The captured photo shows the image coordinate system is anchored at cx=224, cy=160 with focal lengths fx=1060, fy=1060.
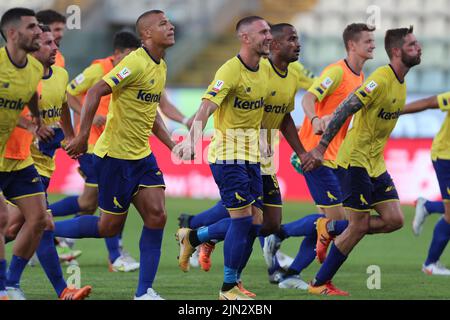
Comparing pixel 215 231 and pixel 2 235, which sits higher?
pixel 2 235

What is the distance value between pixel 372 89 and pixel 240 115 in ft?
4.03

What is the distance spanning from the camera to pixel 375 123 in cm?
972

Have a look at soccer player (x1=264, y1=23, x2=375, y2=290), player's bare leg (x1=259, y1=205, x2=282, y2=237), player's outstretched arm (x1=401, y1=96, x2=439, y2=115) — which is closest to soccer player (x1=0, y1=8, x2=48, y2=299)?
player's bare leg (x1=259, y1=205, x2=282, y2=237)

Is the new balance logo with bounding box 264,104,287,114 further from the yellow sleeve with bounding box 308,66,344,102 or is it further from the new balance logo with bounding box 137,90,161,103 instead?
the new balance logo with bounding box 137,90,161,103

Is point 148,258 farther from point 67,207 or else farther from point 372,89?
point 67,207

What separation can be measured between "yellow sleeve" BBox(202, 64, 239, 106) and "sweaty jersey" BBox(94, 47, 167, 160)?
491 millimetres

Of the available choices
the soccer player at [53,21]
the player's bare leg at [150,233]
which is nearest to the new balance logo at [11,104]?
the player's bare leg at [150,233]

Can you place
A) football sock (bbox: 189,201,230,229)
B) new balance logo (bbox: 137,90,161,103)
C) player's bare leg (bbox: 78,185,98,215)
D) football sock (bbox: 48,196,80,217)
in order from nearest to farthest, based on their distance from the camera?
1. new balance logo (bbox: 137,90,161,103)
2. football sock (bbox: 189,201,230,229)
3. player's bare leg (bbox: 78,185,98,215)
4. football sock (bbox: 48,196,80,217)

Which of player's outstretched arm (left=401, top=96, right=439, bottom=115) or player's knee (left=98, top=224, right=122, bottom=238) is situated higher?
player's outstretched arm (left=401, top=96, right=439, bottom=115)

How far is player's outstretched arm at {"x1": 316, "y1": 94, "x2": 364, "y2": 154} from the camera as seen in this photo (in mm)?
9312

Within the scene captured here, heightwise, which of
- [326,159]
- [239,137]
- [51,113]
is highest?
[51,113]

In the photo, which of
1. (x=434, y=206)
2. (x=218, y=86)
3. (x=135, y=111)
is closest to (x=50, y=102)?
(x=135, y=111)

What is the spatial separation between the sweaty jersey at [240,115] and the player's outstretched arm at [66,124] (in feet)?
4.46

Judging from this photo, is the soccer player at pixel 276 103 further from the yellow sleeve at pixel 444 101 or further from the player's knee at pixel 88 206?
the player's knee at pixel 88 206
